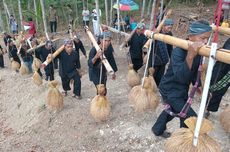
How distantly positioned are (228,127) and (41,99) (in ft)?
17.3

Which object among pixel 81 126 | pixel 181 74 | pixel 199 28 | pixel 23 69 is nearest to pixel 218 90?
pixel 181 74

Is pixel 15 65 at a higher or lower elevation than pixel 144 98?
lower

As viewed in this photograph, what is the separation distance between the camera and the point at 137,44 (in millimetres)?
7906

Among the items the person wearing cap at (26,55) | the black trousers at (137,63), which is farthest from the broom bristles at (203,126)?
the person wearing cap at (26,55)

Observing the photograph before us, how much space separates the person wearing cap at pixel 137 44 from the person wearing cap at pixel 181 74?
9.96ft

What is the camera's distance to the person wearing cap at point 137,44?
307 inches

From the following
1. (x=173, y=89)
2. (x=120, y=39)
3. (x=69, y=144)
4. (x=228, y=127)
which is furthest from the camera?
(x=120, y=39)

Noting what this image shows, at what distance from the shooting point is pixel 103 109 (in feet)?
19.5

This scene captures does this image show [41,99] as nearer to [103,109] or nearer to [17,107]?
[17,107]

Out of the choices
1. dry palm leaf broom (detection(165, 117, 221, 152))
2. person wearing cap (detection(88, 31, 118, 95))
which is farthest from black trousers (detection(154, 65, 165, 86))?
dry palm leaf broom (detection(165, 117, 221, 152))

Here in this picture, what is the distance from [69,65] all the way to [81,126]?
168 centimetres

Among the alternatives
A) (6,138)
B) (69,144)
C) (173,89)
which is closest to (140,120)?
(69,144)

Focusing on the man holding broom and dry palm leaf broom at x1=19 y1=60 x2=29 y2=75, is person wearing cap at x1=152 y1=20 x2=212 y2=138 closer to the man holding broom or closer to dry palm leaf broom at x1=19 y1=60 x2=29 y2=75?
the man holding broom

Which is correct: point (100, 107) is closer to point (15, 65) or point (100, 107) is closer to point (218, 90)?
point (218, 90)
